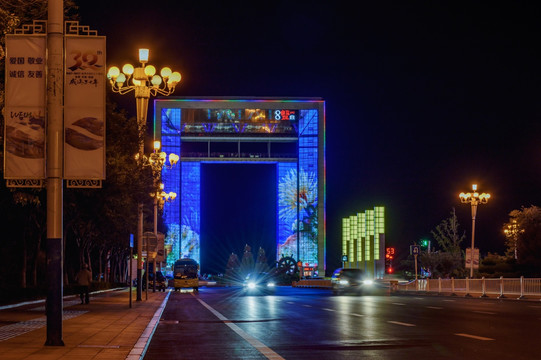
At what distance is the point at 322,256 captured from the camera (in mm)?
125688

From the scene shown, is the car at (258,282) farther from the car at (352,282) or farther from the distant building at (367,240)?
the car at (352,282)

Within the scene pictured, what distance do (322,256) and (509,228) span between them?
6312 centimetres

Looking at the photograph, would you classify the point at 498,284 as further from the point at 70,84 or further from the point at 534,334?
the point at 70,84

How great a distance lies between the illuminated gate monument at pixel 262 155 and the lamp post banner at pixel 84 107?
→ 4212 inches

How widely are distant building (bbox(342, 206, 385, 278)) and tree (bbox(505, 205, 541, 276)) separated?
26277mm

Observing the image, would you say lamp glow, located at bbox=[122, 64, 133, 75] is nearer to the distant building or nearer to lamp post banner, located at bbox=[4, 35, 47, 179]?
lamp post banner, located at bbox=[4, 35, 47, 179]

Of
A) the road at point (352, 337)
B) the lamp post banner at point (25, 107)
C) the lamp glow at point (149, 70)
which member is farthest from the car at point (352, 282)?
the lamp post banner at point (25, 107)

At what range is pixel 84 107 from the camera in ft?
47.6

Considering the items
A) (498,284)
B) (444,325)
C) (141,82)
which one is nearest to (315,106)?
(498,284)

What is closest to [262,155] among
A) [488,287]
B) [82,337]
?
[488,287]

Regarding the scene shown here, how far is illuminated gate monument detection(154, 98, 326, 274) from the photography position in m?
123

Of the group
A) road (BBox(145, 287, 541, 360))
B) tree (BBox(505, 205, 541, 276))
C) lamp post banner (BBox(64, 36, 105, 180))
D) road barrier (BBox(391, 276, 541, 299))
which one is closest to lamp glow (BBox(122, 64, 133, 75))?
road (BBox(145, 287, 541, 360))

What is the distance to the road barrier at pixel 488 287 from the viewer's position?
40.7m

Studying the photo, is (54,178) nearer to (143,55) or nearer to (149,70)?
(143,55)
